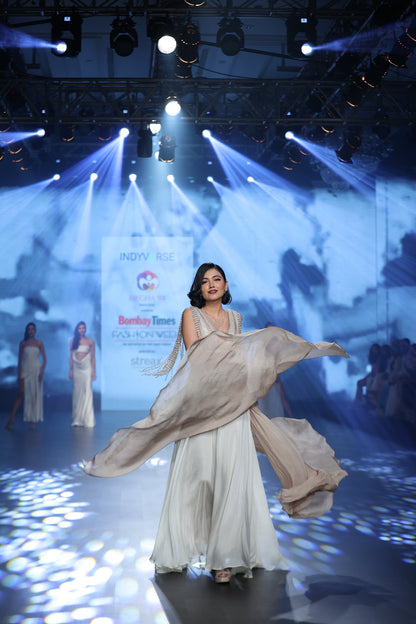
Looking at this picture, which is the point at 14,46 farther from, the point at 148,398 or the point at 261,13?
the point at 148,398

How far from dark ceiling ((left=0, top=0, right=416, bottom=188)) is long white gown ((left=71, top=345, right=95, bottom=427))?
354 centimetres

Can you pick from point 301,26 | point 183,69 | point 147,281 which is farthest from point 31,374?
point 301,26

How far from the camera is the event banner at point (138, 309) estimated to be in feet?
37.4

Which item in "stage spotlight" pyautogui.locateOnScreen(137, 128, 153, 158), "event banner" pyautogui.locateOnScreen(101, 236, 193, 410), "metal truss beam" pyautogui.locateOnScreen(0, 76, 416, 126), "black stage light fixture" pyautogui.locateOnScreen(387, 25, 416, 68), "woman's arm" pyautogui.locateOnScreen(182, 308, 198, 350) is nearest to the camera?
"woman's arm" pyautogui.locateOnScreen(182, 308, 198, 350)

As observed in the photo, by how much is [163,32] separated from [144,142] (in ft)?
9.68

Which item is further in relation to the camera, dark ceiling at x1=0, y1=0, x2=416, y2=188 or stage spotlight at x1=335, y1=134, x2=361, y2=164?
stage spotlight at x1=335, y1=134, x2=361, y2=164

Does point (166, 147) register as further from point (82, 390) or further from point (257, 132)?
point (82, 390)

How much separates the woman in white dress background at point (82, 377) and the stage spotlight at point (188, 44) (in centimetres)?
425

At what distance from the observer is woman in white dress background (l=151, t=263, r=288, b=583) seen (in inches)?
113

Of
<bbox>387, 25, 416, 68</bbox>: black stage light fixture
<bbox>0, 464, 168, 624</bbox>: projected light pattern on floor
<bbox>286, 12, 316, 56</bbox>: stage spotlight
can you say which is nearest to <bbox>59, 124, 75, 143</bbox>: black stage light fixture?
<bbox>286, 12, 316, 56</bbox>: stage spotlight

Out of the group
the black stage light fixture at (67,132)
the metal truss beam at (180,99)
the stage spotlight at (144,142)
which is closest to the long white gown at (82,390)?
the stage spotlight at (144,142)

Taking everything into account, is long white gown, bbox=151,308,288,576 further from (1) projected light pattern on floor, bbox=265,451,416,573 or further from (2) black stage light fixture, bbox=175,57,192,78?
(2) black stage light fixture, bbox=175,57,192,78

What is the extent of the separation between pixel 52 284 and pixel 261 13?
6.71 metres

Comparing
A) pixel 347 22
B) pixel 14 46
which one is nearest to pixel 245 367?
pixel 347 22
